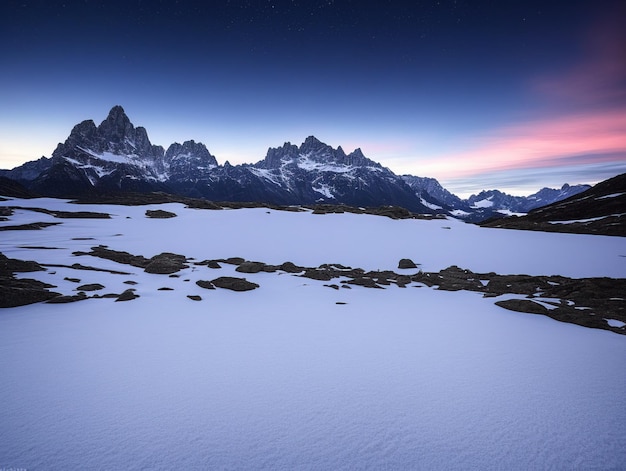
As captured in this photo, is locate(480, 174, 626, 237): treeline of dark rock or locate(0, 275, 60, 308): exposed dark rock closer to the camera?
Answer: locate(0, 275, 60, 308): exposed dark rock

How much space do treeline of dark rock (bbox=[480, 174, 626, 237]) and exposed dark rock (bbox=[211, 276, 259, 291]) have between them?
51580 millimetres

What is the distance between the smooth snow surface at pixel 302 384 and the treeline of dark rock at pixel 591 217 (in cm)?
4778

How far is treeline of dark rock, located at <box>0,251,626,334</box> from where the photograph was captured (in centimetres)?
1241

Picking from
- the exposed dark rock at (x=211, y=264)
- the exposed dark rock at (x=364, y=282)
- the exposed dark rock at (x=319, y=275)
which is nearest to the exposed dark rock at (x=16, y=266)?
the exposed dark rock at (x=211, y=264)

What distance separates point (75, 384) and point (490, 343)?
1134 cm

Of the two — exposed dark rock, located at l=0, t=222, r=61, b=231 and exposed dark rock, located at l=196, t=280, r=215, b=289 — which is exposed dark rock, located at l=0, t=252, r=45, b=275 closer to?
exposed dark rock, located at l=196, t=280, r=215, b=289

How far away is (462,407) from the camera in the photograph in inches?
→ 237

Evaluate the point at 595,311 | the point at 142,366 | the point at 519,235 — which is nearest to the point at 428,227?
the point at 519,235

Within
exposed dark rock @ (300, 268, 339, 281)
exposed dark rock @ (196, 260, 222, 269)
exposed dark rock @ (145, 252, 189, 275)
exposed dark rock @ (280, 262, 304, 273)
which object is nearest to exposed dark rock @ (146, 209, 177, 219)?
exposed dark rock @ (196, 260, 222, 269)

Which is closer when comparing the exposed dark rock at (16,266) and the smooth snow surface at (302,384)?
the smooth snow surface at (302,384)

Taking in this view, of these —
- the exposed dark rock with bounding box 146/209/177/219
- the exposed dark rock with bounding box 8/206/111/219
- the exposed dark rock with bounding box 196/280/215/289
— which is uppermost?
the exposed dark rock with bounding box 146/209/177/219

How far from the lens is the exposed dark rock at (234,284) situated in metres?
16.5

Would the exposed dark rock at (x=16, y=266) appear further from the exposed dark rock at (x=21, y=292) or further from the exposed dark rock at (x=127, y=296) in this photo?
the exposed dark rock at (x=127, y=296)

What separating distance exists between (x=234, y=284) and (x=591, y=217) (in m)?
79.9
